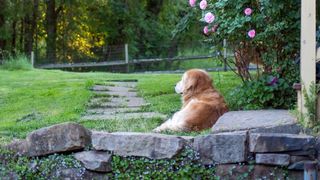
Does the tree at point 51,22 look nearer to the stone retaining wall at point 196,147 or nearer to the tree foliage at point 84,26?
the tree foliage at point 84,26

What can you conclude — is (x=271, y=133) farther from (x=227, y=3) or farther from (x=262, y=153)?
(x=227, y=3)

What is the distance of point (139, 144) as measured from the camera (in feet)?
15.5

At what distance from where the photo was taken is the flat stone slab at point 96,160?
4746 mm

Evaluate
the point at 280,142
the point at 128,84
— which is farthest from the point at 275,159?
the point at 128,84

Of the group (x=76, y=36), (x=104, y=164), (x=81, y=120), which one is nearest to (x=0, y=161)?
(x=104, y=164)

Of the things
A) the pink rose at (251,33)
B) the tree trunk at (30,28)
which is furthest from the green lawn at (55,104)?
the tree trunk at (30,28)

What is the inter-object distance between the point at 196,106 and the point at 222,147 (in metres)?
1.35

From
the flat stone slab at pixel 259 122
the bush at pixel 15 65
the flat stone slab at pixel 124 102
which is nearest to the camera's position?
the flat stone slab at pixel 259 122

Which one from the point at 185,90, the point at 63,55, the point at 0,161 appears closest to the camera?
the point at 0,161

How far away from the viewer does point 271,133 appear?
4.74 metres

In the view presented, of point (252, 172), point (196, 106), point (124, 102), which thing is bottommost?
point (252, 172)

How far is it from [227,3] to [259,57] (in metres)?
0.86

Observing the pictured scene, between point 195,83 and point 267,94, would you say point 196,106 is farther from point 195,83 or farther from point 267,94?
point 267,94

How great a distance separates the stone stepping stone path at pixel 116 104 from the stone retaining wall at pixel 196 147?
1436 millimetres
